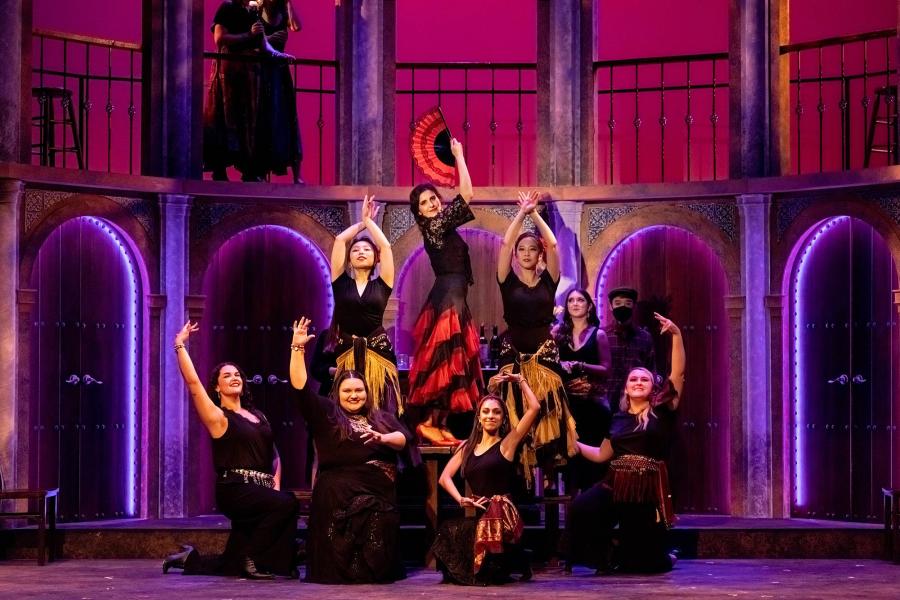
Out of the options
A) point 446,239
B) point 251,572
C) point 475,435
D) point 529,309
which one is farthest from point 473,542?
point 446,239

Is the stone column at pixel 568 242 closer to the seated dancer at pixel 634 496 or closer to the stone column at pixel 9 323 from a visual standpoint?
the seated dancer at pixel 634 496

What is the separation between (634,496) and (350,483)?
156 cm

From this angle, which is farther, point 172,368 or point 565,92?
point 565,92

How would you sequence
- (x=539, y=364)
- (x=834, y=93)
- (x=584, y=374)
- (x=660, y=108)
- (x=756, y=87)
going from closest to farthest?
1. (x=539, y=364)
2. (x=584, y=374)
3. (x=756, y=87)
4. (x=834, y=93)
5. (x=660, y=108)

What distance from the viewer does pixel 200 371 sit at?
38.5ft

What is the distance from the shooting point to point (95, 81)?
492 inches

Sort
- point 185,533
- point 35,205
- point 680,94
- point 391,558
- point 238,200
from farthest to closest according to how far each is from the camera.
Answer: point 680,94, point 238,200, point 35,205, point 185,533, point 391,558

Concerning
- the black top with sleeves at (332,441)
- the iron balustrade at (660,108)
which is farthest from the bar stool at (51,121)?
the iron balustrade at (660,108)

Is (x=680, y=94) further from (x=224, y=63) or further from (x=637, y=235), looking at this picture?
(x=224, y=63)

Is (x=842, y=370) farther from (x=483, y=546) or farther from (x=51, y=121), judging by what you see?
(x=51, y=121)

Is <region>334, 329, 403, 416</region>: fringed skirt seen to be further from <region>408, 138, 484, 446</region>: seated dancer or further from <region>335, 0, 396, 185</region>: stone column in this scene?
<region>335, 0, 396, 185</region>: stone column

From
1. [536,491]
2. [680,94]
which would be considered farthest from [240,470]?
[680,94]

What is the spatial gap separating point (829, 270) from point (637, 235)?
1.41 meters

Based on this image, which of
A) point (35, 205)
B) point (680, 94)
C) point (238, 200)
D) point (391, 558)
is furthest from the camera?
point (680, 94)
